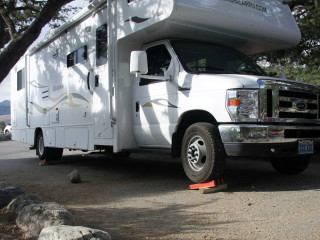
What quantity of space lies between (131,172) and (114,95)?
192 cm

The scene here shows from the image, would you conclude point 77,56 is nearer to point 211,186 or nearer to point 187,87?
point 187,87

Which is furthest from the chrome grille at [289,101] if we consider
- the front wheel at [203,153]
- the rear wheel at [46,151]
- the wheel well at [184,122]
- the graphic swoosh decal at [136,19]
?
the rear wheel at [46,151]

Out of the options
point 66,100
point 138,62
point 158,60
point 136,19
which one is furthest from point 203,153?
point 66,100

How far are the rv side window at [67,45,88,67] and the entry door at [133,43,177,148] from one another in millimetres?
1690

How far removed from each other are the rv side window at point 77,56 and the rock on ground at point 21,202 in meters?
3.97

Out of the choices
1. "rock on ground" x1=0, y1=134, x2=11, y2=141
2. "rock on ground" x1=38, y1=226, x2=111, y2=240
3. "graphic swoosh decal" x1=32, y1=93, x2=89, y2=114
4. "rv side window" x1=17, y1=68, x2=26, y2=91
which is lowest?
"rock on ground" x1=0, y1=134, x2=11, y2=141

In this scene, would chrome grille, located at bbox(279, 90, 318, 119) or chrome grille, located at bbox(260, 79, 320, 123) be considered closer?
chrome grille, located at bbox(260, 79, 320, 123)

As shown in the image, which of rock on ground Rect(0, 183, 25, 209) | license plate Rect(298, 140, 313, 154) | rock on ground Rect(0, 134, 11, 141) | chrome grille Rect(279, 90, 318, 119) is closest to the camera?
rock on ground Rect(0, 183, 25, 209)

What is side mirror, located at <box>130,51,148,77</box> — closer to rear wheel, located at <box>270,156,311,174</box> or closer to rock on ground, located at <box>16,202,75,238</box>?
rock on ground, located at <box>16,202,75,238</box>

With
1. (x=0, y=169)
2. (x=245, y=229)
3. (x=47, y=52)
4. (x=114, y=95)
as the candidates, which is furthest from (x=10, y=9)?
(x=245, y=229)

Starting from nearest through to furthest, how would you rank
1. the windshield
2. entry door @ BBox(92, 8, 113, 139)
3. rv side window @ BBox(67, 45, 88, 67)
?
the windshield
entry door @ BBox(92, 8, 113, 139)
rv side window @ BBox(67, 45, 88, 67)

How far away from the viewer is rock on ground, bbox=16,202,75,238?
10.5ft

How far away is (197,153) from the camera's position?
5090mm

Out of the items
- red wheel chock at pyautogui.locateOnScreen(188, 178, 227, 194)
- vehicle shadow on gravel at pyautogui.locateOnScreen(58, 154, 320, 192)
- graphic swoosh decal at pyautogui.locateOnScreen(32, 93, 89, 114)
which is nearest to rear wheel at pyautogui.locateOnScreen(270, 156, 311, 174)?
vehicle shadow on gravel at pyautogui.locateOnScreen(58, 154, 320, 192)
